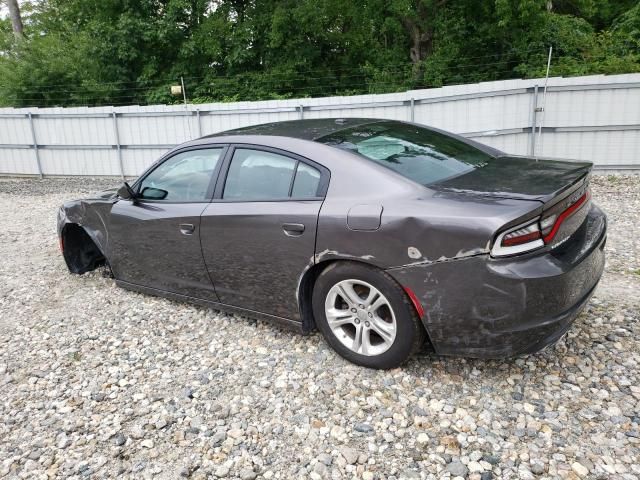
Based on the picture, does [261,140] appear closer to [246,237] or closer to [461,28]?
[246,237]

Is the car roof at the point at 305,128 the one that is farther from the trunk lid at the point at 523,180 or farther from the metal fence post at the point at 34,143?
the metal fence post at the point at 34,143

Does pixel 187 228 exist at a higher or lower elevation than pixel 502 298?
higher

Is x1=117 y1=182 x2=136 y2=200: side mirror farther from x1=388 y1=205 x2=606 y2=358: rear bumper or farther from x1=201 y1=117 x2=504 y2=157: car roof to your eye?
x1=388 y1=205 x2=606 y2=358: rear bumper

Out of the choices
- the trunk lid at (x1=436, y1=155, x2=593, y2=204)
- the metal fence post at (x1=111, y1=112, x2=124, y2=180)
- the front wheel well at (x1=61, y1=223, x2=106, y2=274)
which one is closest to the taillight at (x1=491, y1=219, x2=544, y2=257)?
the trunk lid at (x1=436, y1=155, x2=593, y2=204)

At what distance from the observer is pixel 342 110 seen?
10.9 metres

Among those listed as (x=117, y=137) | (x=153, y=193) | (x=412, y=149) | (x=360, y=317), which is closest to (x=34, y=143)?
(x=117, y=137)

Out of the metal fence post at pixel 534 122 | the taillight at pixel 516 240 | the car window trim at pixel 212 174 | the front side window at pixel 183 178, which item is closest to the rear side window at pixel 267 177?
the car window trim at pixel 212 174

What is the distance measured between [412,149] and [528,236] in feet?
3.55

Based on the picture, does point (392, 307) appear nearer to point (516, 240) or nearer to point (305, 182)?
point (516, 240)

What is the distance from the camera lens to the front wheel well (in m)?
5.28

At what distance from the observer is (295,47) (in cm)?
1781

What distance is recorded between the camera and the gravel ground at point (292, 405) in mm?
2494

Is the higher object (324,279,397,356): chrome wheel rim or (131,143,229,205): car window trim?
(131,143,229,205): car window trim

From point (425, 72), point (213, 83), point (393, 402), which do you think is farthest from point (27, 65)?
point (393, 402)
